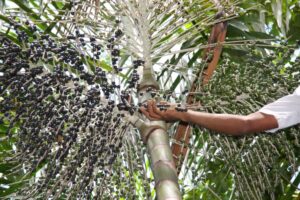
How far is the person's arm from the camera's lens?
1.99 metres

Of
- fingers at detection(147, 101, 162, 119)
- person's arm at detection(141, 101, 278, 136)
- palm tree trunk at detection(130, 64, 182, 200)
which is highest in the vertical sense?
fingers at detection(147, 101, 162, 119)

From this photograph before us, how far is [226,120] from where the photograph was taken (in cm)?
200

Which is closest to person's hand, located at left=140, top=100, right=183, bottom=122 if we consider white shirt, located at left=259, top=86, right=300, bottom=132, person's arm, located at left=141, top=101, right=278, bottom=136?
person's arm, located at left=141, top=101, right=278, bottom=136

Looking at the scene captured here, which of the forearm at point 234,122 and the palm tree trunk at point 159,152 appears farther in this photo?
the forearm at point 234,122

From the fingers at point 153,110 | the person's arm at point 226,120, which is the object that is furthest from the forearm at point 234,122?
the fingers at point 153,110

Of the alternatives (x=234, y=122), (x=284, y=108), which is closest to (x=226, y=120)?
(x=234, y=122)

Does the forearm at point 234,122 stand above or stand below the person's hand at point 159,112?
below

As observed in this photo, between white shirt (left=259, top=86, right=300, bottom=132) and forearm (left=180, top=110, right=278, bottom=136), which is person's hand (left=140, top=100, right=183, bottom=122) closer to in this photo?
forearm (left=180, top=110, right=278, bottom=136)

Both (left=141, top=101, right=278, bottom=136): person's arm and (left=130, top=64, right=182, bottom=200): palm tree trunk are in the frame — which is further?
(left=141, top=101, right=278, bottom=136): person's arm

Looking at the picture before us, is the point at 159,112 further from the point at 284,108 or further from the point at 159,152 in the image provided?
the point at 284,108

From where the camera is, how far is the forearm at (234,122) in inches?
78.6

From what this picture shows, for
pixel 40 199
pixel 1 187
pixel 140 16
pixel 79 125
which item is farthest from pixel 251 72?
pixel 1 187

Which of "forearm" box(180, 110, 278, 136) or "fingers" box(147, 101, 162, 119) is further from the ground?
"fingers" box(147, 101, 162, 119)

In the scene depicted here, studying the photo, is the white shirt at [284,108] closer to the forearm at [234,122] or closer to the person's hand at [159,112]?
the forearm at [234,122]
